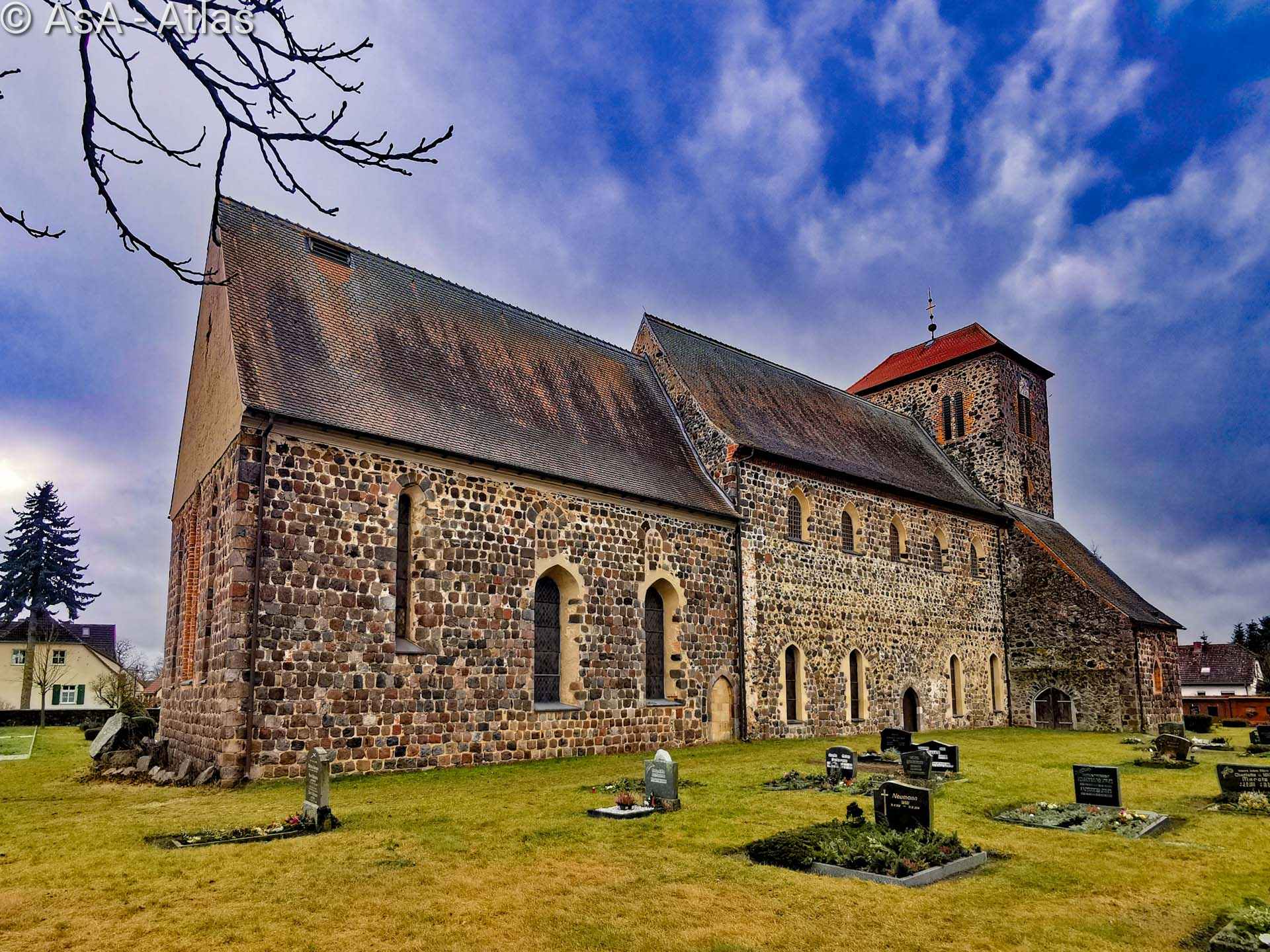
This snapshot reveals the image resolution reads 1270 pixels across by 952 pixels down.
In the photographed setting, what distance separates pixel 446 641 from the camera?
1702cm

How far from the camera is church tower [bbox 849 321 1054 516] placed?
36219mm

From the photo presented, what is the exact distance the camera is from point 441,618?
17016 millimetres

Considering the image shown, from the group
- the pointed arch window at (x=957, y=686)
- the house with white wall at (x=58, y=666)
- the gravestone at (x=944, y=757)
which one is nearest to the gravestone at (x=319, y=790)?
the gravestone at (x=944, y=757)

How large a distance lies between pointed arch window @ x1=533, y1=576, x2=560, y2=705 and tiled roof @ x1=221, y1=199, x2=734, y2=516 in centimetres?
257

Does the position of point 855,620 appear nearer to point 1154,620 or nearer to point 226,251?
point 1154,620

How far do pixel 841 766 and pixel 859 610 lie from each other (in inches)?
482

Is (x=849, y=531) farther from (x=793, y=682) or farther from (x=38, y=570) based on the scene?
(x=38, y=570)

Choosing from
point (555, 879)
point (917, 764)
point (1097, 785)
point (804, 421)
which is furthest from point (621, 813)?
point (804, 421)

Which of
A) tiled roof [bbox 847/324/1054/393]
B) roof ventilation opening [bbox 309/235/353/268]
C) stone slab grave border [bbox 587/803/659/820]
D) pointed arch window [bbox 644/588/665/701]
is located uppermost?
tiled roof [bbox 847/324/1054/393]

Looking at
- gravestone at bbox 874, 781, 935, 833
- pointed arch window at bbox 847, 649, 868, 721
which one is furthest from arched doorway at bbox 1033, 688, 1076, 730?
gravestone at bbox 874, 781, 935, 833

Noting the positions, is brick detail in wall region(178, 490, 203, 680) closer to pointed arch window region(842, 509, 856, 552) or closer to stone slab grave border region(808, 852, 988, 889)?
stone slab grave border region(808, 852, 988, 889)

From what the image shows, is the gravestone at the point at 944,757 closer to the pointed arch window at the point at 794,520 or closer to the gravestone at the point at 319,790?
the pointed arch window at the point at 794,520

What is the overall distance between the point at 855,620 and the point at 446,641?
45.6 ft

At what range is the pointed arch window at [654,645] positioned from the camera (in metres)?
21.2
